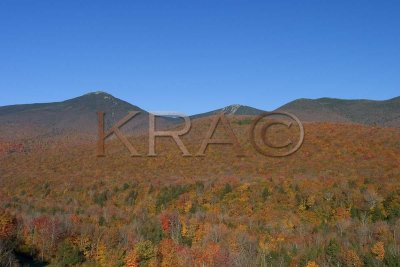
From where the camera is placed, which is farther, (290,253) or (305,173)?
(305,173)

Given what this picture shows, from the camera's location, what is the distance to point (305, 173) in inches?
2047

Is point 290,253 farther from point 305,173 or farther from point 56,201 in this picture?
point 56,201

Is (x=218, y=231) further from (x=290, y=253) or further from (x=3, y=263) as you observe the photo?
(x=3, y=263)

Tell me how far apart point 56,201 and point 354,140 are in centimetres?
3715

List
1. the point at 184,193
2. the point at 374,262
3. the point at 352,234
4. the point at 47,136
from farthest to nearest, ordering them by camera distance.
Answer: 1. the point at 47,136
2. the point at 184,193
3. the point at 352,234
4. the point at 374,262

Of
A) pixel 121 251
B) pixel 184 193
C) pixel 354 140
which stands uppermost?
pixel 354 140

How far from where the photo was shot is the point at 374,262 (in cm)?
3294

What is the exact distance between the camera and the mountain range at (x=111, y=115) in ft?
461

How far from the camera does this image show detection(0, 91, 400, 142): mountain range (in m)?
140

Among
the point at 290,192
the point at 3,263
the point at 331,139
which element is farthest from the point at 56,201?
the point at 331,139

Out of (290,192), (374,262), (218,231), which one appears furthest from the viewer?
(290,192)

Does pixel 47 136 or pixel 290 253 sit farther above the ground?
pixel 47 136

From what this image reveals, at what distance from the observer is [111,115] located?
19975 cm

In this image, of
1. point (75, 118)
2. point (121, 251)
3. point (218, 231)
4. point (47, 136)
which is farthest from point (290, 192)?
point (75, 118)
